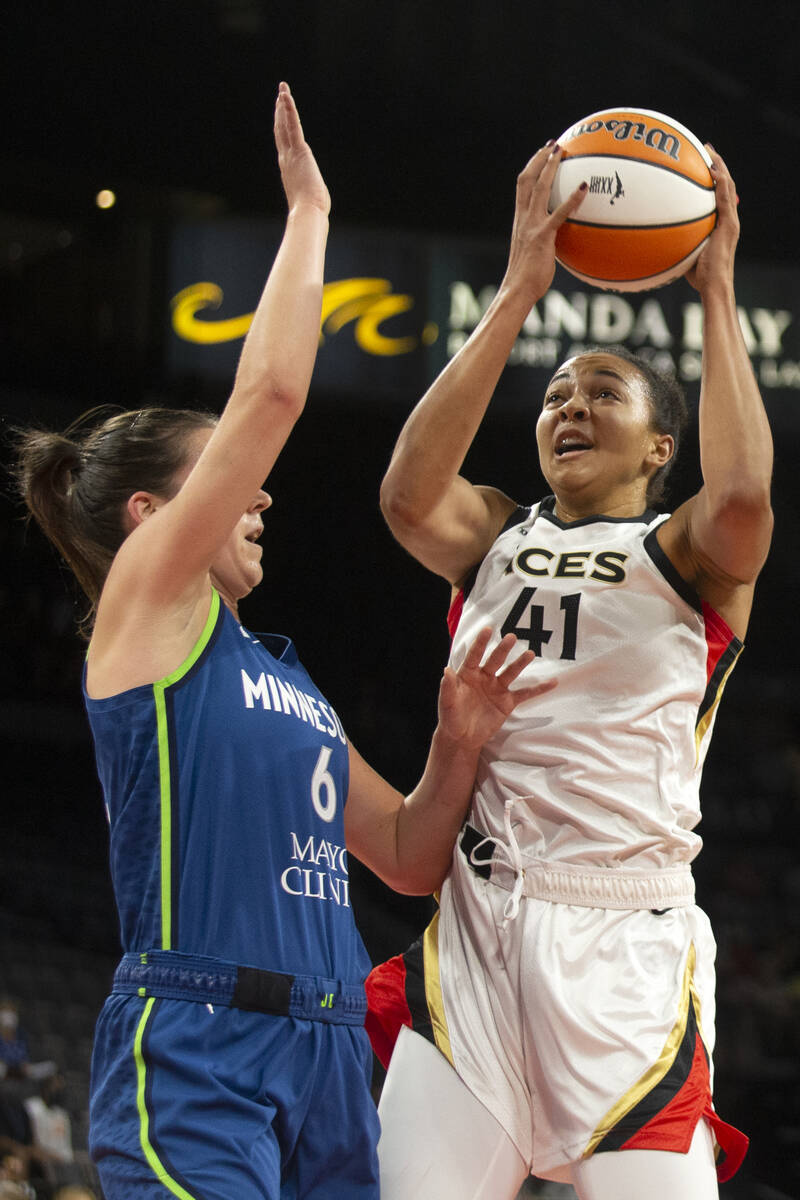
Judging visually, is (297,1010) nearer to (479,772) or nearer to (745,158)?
(479,772)

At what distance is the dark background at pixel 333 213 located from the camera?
10.7 m

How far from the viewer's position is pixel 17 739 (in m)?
12.2

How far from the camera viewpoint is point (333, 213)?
11.3 m

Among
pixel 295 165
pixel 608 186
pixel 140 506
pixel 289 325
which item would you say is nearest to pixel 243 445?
pixel 289 325

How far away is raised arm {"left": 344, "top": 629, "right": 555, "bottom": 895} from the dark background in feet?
24.0

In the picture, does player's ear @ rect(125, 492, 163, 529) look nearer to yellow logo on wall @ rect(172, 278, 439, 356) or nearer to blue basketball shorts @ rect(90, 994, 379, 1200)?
blue basketball shorts @ rect(90, 994, 379, 1200)

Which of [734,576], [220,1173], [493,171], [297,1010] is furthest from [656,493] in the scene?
[493,171]

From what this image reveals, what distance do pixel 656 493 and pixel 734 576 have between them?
51cm

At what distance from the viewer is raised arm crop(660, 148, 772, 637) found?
99.9 inches

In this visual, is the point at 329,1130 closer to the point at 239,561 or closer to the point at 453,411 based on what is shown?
the point at 239,561

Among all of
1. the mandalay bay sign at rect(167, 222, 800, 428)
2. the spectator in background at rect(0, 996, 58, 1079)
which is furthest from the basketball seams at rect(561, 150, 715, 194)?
the mandalay bay sign at rect(167, 222, 800, 428)

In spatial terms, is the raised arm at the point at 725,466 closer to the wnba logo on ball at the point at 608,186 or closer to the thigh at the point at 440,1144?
the wnba logo on ball at the point at 608,186

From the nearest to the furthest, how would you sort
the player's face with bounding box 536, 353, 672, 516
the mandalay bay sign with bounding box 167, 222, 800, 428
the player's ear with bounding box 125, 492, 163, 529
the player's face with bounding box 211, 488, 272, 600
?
the player's ear with bounding box 125, 492, 163, 529 → the player's face with bounding box 211, 488, 272, 600 → the player's face with bounding box 536, 353, 672, 516 → the mandalay bay sign with bounding box 167, 222, 800, 428

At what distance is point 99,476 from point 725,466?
3.71 ft
